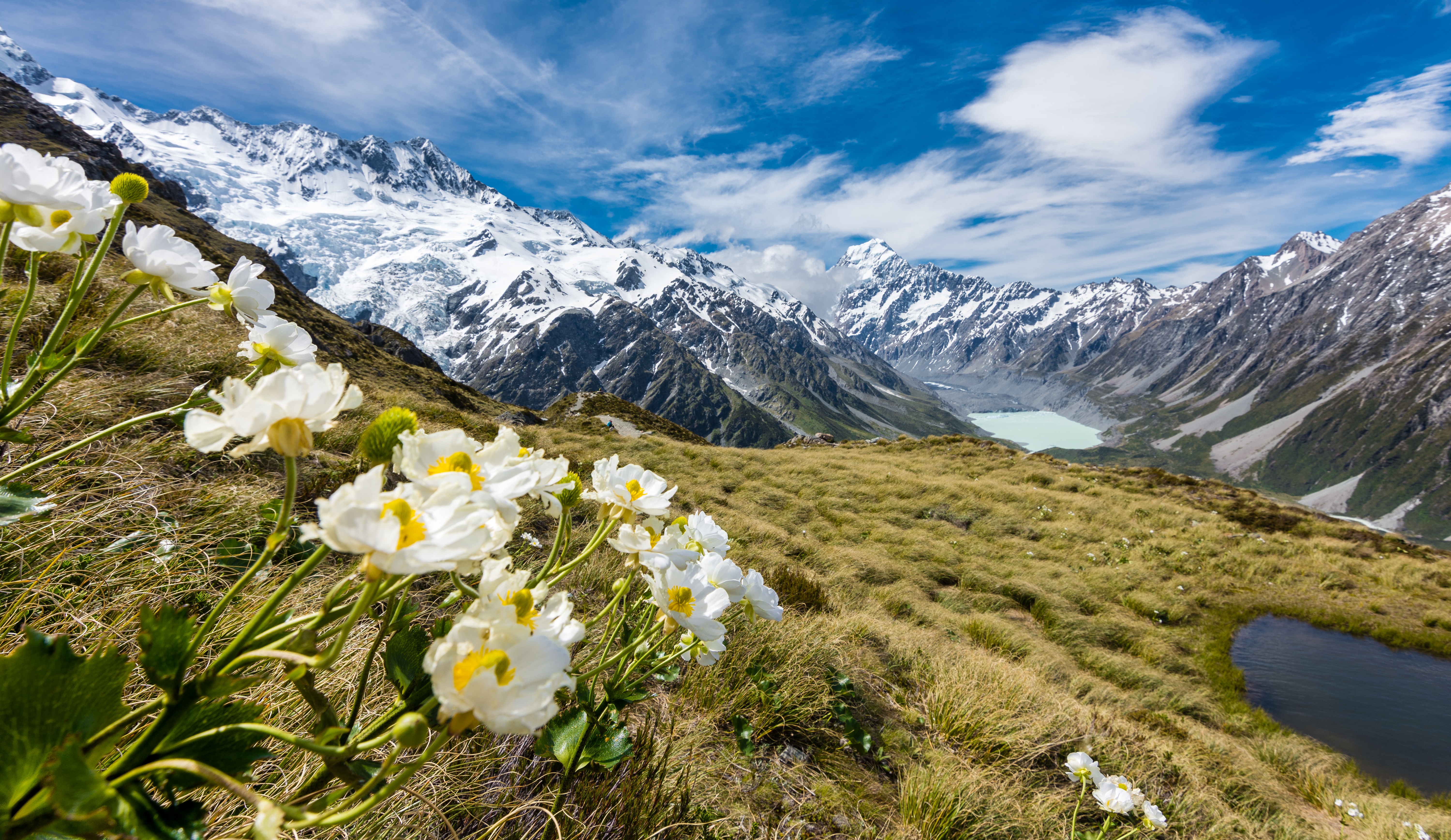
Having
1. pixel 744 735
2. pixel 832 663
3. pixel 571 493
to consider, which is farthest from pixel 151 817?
pixel 832 663

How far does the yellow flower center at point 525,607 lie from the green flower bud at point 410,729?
282 mm

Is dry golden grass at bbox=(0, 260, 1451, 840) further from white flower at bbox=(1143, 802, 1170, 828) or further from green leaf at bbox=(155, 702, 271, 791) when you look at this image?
green leaf at bbox=(155, 702, 271, 791)

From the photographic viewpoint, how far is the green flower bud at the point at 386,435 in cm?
111

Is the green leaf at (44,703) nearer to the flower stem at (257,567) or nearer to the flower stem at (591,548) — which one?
the flower stem at (257,567)

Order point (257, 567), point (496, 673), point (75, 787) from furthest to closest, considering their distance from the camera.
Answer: point (496, 673) < point (257, 567) < point (75, 787)

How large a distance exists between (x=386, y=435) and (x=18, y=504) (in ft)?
4.02

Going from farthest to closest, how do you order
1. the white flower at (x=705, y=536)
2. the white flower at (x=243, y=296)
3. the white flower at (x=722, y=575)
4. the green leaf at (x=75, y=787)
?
1. the white flower at (x=705, y=536)
2. the white flower at (x=722, y=575)
3. the white flower at (x=243, y=296)
4. the green leaf at (x=75, y=787)

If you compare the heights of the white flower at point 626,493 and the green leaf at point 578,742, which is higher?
the white flower at point 626,493

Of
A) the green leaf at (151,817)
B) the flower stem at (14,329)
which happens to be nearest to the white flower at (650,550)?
the green leaf at (151,817)

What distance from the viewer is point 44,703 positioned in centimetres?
78

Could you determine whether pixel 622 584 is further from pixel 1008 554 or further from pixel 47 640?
pixel 1008 554

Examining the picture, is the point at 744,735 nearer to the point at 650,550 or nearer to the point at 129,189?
the point at 650,550

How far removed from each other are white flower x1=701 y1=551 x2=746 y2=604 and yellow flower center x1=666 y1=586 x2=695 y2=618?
0.67 feet

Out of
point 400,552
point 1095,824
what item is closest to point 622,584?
point 400,552
